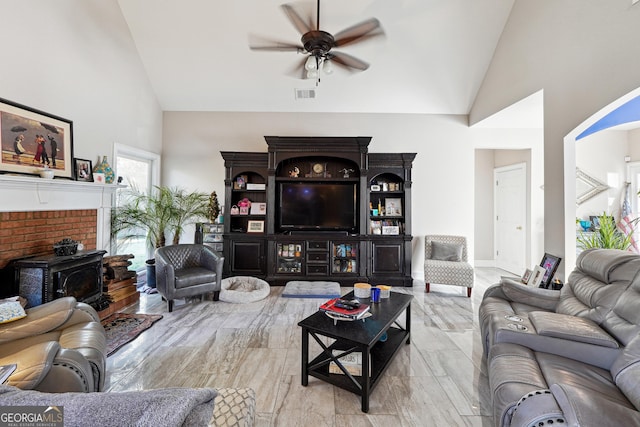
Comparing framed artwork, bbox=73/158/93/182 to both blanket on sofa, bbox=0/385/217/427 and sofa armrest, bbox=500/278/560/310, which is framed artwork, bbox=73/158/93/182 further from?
sofa armrest, bbox=500/278/560/310

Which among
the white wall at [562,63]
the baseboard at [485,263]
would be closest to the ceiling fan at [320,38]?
the white wall at [562,63]

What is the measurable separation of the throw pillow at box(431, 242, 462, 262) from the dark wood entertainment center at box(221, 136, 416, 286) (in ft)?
1.54

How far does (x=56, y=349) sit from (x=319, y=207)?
357cm

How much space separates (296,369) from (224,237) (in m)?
2.88

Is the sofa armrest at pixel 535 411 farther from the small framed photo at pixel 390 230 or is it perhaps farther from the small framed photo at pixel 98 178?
the small framed photo at pixel 98 178

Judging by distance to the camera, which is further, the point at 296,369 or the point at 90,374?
the point at 296,369

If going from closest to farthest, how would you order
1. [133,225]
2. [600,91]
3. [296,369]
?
[296,369] < [600,91] < [133,225]

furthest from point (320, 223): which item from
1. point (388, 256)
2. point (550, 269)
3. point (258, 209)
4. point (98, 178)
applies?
point (98, 178)

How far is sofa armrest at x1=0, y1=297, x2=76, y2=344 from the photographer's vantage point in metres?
1.76

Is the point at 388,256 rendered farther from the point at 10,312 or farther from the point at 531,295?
the point at 10,312

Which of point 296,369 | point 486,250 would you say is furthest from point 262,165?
point 486,250

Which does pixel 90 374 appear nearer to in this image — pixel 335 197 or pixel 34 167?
pixel 34 167

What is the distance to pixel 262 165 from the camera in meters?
4.67

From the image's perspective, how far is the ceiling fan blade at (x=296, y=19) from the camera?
231 cm
